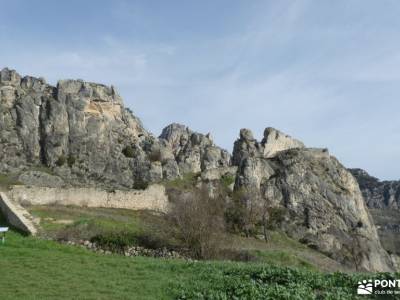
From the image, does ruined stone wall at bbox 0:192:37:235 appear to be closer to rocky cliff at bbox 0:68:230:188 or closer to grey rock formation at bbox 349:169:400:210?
rocky cliff at bbox 0:68:230:188

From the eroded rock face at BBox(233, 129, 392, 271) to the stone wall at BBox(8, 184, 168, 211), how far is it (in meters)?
13.4

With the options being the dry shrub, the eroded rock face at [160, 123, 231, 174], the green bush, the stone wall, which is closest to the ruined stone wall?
the green bush

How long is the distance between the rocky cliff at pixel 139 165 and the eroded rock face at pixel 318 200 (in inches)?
5.1

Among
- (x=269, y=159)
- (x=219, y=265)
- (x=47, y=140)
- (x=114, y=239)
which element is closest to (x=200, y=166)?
(x=269, y=159)

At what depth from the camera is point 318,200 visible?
67.1 meters

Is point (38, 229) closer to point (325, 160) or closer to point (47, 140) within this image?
point (47, 140)

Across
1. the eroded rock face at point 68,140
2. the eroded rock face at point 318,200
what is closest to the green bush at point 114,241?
the eroded rock face at point 318,200

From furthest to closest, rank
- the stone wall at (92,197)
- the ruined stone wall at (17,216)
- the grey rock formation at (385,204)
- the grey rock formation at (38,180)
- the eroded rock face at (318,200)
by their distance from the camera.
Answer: the grey rock formation at (385,204) → the eroded rock face at (318,200) → the grey rock formation at (38,180) → the stone wall at (92,197) → the ruined stone wall at (17,216)

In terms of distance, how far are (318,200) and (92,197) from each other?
1372 inches

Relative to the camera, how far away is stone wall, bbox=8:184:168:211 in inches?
1433

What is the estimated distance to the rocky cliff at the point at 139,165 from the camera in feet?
201

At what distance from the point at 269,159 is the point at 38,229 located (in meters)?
51.0

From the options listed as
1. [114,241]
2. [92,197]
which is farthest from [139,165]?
[114,241]

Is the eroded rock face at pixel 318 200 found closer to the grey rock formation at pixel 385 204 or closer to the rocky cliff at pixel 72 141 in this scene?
the rocky cliff at pixel 72 141
